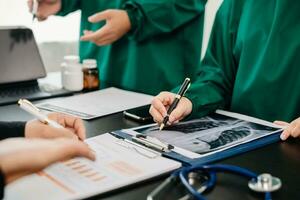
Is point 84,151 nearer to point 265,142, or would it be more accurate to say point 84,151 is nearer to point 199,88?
point 265,142

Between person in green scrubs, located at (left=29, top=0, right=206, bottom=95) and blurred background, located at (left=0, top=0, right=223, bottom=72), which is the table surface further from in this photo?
blurred background, located at (left=0, top=0, right=223, bottom=72)

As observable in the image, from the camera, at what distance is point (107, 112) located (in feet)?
Answer: 3.51

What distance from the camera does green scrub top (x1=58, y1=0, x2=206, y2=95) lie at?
1.33m

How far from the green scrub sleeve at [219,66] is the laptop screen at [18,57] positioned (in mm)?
529

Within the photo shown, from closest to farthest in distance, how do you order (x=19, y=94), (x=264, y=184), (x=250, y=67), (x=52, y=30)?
(x=264, y=184) < (x=250, y=67) < (x=19, y=94) < (x=52, y=30)

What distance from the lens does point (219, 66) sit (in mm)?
1137

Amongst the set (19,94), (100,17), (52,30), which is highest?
(100,17)

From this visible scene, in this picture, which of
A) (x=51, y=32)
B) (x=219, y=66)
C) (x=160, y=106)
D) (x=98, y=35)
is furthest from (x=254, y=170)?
(x=51, y=32)

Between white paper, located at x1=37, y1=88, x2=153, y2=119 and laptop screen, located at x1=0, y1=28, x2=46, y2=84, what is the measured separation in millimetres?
180

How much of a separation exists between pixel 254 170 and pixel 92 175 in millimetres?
263

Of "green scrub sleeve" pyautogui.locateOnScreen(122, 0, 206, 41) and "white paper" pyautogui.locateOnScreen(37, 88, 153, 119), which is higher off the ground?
"green scrub sleeve" pyautogui.locateOnScreen(122, 0, 206, 41)

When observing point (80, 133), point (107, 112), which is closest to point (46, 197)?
point (80, 133)

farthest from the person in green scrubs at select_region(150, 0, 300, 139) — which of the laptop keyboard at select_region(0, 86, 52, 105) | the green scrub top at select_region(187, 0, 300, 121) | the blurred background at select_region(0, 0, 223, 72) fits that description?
the blurred background at select_region(0, 0, 223, 72)

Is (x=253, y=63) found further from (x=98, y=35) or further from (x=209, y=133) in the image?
(x=98, y=35)
